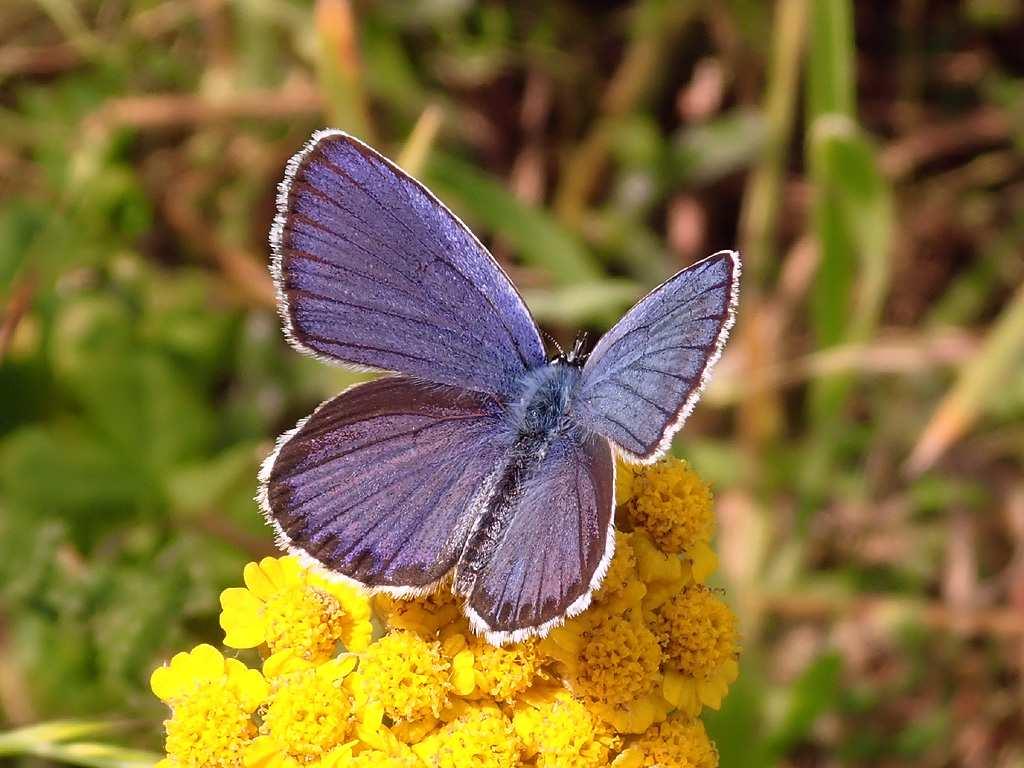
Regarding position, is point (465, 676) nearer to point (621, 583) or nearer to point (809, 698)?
point (621, 583)

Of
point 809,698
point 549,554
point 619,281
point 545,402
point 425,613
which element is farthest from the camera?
point 619,281

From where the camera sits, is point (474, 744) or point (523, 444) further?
point (523, 444)

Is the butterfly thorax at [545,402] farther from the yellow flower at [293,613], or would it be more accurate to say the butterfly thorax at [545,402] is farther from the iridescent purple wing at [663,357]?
the yellow flower at [293,613]

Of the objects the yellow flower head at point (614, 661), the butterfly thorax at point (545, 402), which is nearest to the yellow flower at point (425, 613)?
the yellow flower head at point (614, 661)

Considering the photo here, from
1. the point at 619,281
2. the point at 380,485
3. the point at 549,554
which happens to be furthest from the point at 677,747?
the point at 619,281

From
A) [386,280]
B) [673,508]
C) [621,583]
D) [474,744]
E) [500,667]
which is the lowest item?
[474,744]

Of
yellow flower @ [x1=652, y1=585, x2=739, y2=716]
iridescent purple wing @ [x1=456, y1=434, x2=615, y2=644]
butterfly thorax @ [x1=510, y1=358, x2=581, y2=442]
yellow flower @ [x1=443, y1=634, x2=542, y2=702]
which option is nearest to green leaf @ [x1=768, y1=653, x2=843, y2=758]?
yellow flower @ [x1=652, y1=585, x2=739, y2=716]

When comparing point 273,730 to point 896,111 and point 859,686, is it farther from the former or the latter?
point 896,111
